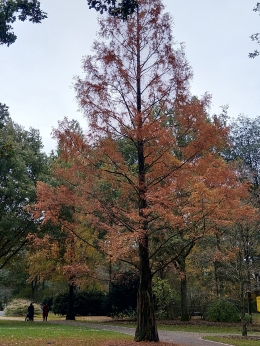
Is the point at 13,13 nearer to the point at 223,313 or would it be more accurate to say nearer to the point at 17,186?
the point at 17,186

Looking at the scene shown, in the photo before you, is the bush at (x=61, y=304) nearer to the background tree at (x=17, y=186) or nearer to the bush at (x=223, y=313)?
the background tree at (x=17, y=186)

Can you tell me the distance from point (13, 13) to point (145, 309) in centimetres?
932

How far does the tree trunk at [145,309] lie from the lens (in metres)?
11.2

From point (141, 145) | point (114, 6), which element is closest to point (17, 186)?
point (141, 145)

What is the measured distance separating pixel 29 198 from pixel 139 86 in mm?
11059

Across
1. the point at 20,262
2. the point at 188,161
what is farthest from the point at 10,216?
the point at 188,161

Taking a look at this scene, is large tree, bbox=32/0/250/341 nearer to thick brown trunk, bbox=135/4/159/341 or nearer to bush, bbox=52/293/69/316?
thick brown trunk, bbox=135/4/159/341

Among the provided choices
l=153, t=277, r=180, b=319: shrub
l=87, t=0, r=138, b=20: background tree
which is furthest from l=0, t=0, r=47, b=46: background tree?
l=153, t=277, r=180, b=319: shrub

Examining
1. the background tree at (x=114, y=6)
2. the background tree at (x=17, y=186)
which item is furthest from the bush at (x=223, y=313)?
the background tree at (x=114, y=6)

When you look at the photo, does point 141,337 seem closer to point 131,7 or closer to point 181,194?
point 181,194

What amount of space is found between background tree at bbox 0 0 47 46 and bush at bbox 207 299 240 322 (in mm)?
19366

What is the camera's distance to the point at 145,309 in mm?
11359

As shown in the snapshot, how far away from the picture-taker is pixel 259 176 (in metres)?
34.8

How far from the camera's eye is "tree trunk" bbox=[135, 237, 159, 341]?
11211mm
